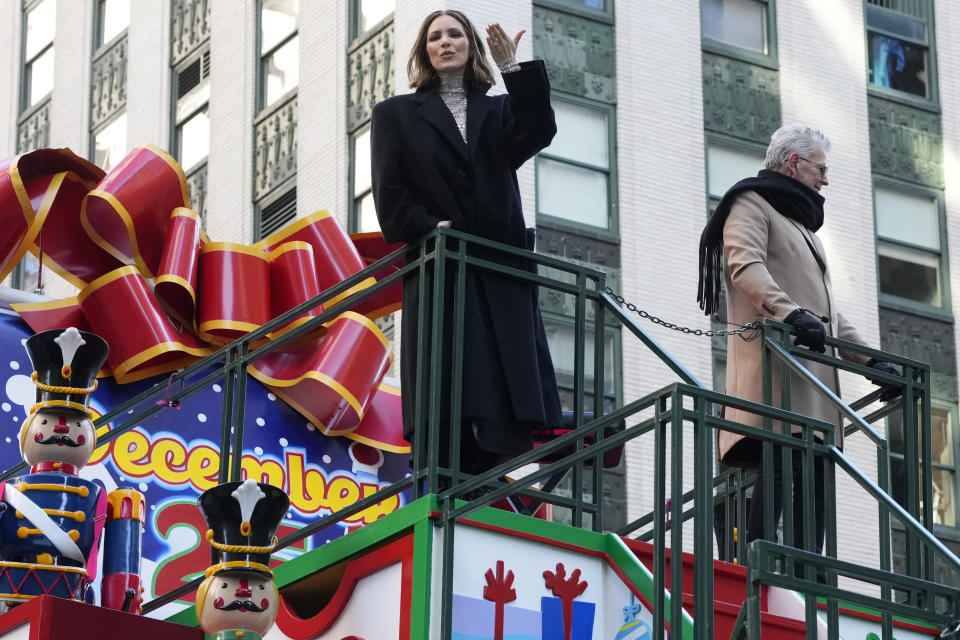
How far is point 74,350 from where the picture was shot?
7.14 m

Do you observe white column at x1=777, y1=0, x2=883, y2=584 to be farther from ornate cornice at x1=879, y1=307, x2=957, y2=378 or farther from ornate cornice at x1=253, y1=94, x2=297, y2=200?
ornate cornice at x1=253, y1=94, x2=297, y2=200

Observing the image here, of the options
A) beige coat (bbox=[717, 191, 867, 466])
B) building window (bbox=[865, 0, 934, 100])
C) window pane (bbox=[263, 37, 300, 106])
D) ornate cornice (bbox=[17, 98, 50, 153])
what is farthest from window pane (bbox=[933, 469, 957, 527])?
beige coat (bbox=[717, 191, 867, 466])

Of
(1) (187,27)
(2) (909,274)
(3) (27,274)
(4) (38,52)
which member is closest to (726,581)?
(2) (909,274)

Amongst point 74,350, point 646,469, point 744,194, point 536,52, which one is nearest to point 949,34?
point 536,52

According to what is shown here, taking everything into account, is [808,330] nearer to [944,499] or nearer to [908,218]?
[944,499]

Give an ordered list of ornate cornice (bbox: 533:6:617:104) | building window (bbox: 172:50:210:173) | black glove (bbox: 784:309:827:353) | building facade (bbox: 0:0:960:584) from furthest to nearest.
Answer: building window (bbox: 172:50:210:173) → ornate cornice (bbox: 533:6:617:104) → building facade (bbox: 0:0:960:584) → black glove (bbox: 784:309:827:353)

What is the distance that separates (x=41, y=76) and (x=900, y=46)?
14.7 meters

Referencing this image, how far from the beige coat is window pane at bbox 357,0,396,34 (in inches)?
633

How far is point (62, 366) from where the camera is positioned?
7109 millimetres

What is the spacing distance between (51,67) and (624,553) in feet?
88.7

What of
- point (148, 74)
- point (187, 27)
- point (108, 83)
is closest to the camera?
point (187, 27)

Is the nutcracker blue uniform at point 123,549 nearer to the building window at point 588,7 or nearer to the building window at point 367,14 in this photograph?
the building window at point 588,7

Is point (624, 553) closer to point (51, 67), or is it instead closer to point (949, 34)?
point (949, 34)

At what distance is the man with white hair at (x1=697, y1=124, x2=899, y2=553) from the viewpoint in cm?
776
